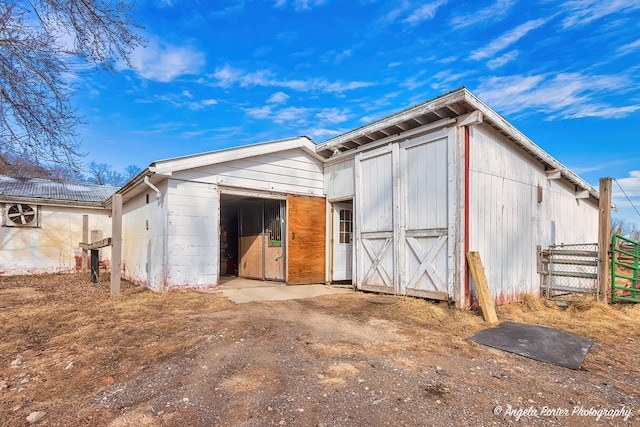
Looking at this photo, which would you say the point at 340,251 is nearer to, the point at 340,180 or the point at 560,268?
the point at 340,180

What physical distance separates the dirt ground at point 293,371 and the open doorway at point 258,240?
3.32m

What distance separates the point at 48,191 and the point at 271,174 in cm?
890

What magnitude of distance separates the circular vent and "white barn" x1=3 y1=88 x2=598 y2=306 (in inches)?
144

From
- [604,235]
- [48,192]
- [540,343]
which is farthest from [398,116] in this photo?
[48,192]

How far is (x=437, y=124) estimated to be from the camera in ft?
19.0

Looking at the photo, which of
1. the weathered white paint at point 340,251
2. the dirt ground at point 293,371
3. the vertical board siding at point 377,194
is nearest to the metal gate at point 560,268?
the dirt ground at point 293,371

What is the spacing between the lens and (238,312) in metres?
5.06

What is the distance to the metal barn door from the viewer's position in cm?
576

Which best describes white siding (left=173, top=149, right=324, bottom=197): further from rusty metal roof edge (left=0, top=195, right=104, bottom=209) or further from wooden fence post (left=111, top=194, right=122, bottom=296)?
rusty metal roof edge (left=0, top=195, right=104, bottom=209)

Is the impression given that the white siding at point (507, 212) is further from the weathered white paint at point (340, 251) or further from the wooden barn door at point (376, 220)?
the weathered white paint at point (340, 251)

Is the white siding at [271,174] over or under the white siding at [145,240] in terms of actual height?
over

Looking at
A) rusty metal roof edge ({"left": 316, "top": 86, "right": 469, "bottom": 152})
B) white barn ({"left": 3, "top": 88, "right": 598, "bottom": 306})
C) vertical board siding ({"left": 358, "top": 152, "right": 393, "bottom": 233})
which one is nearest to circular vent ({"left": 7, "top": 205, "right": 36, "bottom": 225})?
white barn ({"left": 3, "top": 88, "right": 598, "bottom": 306})

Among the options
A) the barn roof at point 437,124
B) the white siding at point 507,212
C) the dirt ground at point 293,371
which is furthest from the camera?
the white siding at point 507,212

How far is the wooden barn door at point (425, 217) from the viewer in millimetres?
5691
